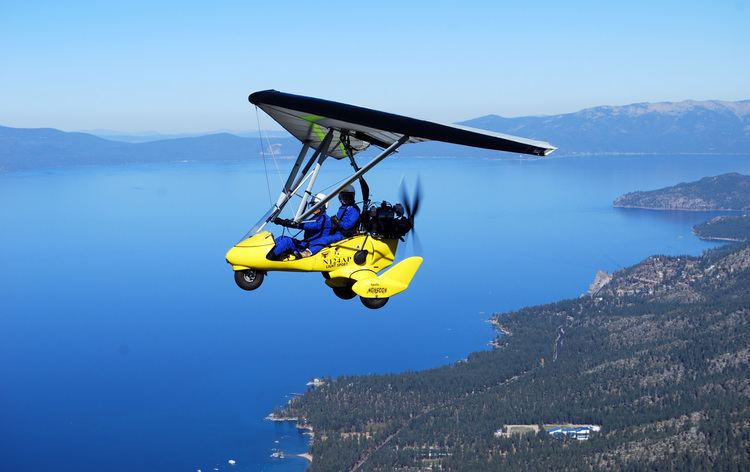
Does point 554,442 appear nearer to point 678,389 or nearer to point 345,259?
point 678,389

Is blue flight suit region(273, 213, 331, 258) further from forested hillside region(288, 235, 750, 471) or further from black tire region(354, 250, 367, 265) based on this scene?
forested hillside region(288, 235, 750, 471)

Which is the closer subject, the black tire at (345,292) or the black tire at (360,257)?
the black tire at (360,257)

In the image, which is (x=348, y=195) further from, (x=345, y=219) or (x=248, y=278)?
(x=248, y=278)

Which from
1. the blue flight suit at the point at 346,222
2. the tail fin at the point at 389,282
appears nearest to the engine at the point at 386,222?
the blue flight suit at the point at 346,222

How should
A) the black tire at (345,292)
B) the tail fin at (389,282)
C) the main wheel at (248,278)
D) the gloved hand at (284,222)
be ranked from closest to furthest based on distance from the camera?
1. the gloved hand at (284,222)
2. the tail fin at (389,282)
3. the main wheel at (248,278)
4. the black tire at (345,292)

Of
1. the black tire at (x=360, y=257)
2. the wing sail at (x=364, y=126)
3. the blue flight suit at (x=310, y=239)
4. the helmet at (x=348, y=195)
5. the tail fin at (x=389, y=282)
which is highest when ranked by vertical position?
the wing sail at (x=364, y=126)

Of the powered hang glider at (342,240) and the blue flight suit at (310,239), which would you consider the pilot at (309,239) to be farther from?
the powered hang glider at (342,240)

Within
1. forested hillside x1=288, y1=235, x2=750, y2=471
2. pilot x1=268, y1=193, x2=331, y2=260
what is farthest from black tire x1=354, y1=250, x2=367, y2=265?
forested hillside x1=288, y1=235, x2=750, y2=471
